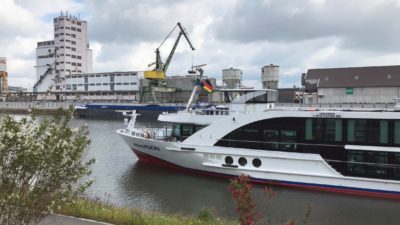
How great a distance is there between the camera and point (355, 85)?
217 feet

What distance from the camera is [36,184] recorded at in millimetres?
6359

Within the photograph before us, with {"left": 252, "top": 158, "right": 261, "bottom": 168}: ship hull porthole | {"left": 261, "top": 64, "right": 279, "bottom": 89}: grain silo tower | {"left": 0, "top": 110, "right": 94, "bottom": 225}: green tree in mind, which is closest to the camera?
{"left": 0, "top": 110, "right": 94, "bottom": 225}: green tree

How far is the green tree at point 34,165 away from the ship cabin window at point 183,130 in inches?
639

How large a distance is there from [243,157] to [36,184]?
1520 cm

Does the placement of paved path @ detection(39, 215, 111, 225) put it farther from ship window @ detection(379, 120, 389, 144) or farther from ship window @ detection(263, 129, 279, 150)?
ship window @ detection(379, 120, 389, 144)

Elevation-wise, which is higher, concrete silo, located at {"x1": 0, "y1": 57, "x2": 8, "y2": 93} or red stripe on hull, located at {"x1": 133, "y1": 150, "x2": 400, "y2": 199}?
concrete silo, located at {"x1": 0, "y1": 57, "x2": 8, "y2": 93}

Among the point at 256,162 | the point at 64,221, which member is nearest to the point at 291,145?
the point at 256,162

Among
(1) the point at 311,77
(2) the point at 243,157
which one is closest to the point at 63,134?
(2) the point at 243,157

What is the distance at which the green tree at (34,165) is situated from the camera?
5688 millimetres

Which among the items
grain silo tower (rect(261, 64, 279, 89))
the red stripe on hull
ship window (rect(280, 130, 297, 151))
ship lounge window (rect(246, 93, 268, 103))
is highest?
grain silo tower (rect(261, 64, 279, 89))

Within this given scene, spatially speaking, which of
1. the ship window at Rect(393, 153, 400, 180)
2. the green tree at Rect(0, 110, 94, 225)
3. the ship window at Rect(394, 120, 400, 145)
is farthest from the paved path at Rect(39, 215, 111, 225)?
the ship window at Rect(394, 120, 400, 145)

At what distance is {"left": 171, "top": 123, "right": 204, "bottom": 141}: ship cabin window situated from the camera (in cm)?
2289

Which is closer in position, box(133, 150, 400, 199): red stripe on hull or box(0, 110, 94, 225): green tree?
box(0, 110, 94, 225): green tree

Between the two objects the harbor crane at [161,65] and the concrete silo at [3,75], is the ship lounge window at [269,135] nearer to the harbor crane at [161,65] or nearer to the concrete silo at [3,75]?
the harbor crane at [161,65]
